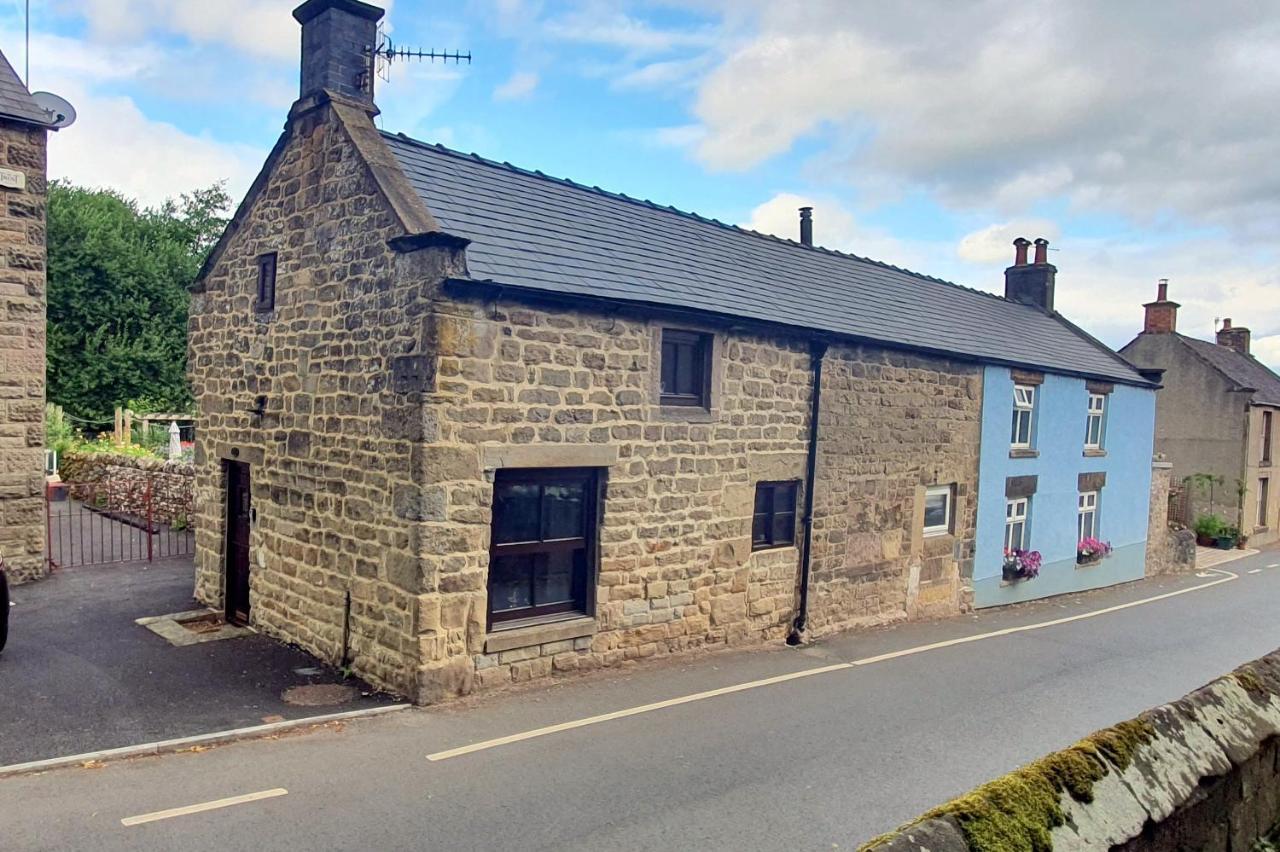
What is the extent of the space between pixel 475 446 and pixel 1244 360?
4042 centimetres

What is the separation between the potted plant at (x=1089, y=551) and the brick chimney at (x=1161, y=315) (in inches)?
704

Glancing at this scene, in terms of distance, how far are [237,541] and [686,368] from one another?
21.6 feet

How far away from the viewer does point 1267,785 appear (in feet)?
12.6

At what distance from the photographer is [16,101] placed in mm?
12375

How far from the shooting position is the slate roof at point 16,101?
39.9 feet

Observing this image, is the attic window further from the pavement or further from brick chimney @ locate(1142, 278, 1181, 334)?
brick chimney @ locate(1142, 278, 1181, 334)

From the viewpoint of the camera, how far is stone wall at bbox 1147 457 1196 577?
24.2 metres

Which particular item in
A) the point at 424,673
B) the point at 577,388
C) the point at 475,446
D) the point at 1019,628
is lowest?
the point at 1019,628

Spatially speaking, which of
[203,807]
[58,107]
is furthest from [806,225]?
[203,807]

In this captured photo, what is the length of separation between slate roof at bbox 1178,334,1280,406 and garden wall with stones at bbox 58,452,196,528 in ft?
114

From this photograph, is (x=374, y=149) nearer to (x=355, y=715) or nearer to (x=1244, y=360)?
(x=355, y=715)

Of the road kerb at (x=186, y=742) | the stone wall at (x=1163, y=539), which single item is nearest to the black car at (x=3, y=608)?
the road kerb at (x=186, y=742)

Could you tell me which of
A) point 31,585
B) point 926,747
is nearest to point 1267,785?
point 926,747

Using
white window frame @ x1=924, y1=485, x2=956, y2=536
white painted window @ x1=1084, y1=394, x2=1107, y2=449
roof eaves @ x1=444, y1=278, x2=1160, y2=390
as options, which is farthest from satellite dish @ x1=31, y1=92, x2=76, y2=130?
white painted window @ x1=1084, y1=394, x2=1107, y2=449
